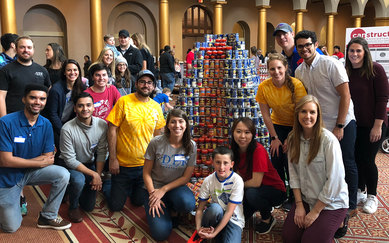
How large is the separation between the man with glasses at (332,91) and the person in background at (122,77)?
262 centimetres

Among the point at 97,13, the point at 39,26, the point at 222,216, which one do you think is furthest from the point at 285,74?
the point at 39,26

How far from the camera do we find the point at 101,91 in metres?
4.37

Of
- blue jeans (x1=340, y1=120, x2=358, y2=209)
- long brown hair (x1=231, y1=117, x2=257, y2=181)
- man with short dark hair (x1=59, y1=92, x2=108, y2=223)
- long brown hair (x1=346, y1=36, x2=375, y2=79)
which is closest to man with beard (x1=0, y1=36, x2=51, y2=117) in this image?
man with short dark hair (x1=59, y1=92, x2=108, y2=223)

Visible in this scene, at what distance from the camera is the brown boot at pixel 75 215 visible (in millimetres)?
3732

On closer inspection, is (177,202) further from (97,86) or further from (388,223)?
(388,223)

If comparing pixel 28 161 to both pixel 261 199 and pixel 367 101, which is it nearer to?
pixel 261 199

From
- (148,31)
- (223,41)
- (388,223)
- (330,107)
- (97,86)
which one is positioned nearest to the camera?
(330,107)

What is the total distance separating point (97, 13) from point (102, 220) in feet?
34.6

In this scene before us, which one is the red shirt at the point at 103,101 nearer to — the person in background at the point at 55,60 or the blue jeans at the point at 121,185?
the person in background at the point at 55,60

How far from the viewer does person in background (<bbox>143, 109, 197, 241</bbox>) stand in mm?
3406

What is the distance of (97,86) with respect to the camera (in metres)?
4.33

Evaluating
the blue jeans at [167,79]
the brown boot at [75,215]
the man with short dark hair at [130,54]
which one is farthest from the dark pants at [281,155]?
the blue jeans at [167,79]

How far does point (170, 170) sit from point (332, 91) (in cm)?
171

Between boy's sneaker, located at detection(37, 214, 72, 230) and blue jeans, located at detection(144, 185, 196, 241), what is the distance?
2.74 feet
